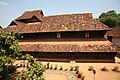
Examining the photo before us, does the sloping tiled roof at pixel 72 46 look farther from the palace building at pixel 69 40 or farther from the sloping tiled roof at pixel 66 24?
the sloping tiled roof at pixel 66 24

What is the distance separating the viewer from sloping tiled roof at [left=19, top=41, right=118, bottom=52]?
27391 millimetres

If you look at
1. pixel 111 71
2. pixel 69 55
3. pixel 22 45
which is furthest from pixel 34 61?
pixel 22 45

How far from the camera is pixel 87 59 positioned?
1115 inches

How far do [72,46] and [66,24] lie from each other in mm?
5139

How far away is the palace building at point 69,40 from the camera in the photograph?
27.8 m

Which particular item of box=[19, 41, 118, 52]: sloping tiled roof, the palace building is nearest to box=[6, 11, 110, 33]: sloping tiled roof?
the palace building

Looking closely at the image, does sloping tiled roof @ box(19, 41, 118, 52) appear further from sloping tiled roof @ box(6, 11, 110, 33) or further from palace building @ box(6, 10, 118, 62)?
sloping tiled roof @ box(6, 11, 110, 33)

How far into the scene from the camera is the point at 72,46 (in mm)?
29016

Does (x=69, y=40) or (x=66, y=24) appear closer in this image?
(x=69, y=40)

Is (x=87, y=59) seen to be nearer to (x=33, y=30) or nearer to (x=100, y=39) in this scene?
(x=100, y=39)

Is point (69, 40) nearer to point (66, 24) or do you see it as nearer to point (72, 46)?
point (72, 46)

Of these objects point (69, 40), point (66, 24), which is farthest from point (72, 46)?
point (66, 24)

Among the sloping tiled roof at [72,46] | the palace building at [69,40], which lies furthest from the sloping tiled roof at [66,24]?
the sloping tiled roof at [72,46]

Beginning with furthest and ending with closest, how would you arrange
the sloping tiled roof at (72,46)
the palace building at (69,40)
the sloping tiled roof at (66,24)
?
the sloping tiled roof at (66,24)
the palace building at (69,40)
the sloping tiled roof at (72,46)
